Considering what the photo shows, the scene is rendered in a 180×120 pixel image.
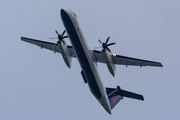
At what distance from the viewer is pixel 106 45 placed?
1147 inches

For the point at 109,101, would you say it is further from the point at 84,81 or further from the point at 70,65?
the point at 70,65

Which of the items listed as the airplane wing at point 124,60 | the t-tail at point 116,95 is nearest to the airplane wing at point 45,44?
the airplane wing at point 124,60

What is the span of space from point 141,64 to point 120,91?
6.49 metres

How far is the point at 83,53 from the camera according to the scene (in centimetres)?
2789

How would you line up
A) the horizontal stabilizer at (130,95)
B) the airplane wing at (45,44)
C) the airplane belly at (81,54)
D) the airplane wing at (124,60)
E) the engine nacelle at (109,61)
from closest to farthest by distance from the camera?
the airplane belly at (81,54), the engine nacelle at (109,61), the airplane wing at (124,60), the horizontal stabilizer at (130,95), the airplane wing at (45,44)

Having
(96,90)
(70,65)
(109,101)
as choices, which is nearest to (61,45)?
(70,65)

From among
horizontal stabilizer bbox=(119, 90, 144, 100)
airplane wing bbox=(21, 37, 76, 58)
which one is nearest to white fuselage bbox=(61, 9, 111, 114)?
horizontal stabilizer bbox=(119, 90, 144, 100)

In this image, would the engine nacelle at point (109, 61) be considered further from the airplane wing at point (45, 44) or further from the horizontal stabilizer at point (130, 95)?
the airplane wing at point (45, 44)

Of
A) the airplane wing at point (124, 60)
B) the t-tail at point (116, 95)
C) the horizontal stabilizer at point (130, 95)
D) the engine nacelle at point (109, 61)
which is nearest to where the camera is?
the engine nacelle at point (109, 61)

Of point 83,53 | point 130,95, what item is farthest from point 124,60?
point 83,53

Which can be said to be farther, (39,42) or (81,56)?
(39,42)

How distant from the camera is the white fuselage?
26875 millimetres

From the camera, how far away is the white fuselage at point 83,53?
2688cm

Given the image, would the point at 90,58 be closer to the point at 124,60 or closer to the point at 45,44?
the point at 124,60
